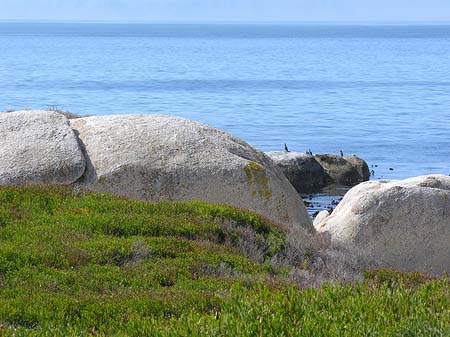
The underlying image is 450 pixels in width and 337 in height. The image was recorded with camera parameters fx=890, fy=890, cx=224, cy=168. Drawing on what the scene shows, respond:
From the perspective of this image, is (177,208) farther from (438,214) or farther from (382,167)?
(382,167)

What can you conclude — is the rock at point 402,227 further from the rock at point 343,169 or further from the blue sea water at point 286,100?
the blue sea water at point 286,100

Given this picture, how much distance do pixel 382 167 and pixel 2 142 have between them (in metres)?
25.4

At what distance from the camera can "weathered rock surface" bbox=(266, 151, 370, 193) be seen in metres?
32.2

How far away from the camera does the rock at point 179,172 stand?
16781 mm

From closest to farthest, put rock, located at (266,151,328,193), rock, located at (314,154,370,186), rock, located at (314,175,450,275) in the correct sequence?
rock, located at (314,175,450,275)
rock, located at (266,151,328,193)
rock, located at (314,154,370,186)

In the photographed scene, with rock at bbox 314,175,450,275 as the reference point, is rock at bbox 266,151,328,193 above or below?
below

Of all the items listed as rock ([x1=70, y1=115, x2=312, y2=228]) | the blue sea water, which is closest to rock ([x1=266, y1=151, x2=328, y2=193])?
the blue sea water

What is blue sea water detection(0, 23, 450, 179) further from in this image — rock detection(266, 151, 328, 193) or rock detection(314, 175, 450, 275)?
rock detection(314, 175, 450, 275)

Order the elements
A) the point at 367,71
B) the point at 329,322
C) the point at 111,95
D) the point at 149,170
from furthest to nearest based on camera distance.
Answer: the point at 367,71
the point at 111,95
the point at 149,170
the point at 329,322

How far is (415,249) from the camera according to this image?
58.0 ft

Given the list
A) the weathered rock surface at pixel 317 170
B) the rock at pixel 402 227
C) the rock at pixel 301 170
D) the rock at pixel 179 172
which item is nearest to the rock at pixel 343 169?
the weathered rock surface at pixel 317 170

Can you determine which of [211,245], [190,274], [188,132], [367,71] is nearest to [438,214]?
[188,132]

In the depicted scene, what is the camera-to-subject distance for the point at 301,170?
107 feet

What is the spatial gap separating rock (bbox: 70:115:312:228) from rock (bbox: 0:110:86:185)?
337 millimetres
